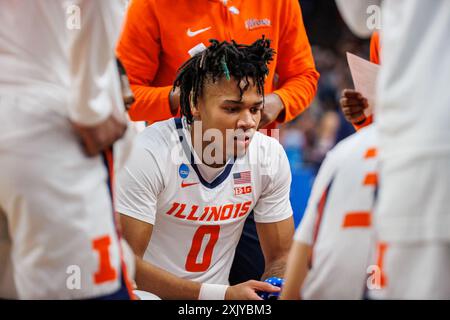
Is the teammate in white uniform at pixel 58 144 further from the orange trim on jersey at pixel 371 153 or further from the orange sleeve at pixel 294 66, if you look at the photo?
the orange sleeve at pixel 294 66

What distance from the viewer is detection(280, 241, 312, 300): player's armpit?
2.14m

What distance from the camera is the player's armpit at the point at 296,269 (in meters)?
2.14

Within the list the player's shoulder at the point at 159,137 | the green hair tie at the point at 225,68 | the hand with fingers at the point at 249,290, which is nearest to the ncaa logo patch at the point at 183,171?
the player's shoulder at the point at 159,137

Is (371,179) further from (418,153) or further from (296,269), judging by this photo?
(296,269)

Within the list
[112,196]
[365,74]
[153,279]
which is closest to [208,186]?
[153,279]

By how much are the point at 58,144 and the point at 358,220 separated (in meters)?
0.90

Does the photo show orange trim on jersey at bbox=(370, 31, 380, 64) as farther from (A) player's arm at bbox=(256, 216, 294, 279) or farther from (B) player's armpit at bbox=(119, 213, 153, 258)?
(B) player's armpit at bbox=(119, 213, 153, 258)

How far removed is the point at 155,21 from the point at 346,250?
7.04 ft

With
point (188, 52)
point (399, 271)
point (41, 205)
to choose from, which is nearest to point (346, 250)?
point (399, 271)

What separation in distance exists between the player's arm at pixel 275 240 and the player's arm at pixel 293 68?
0.59m

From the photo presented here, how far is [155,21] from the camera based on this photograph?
3756mm

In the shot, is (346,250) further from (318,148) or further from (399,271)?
(318,148)

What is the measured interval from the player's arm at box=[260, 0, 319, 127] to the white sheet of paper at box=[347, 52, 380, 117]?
81 cm

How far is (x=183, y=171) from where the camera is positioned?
3.39 meters
